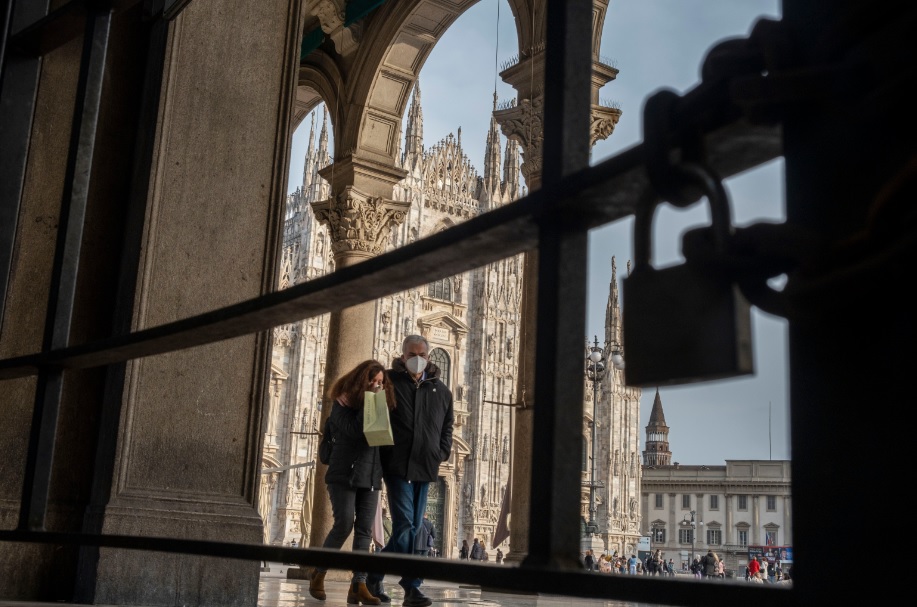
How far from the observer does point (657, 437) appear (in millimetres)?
83875


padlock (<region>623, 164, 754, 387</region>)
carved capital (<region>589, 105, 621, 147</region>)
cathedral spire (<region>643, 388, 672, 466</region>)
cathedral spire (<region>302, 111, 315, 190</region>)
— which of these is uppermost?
cathedral spire (<region>302, 111, 315, 190</region>)

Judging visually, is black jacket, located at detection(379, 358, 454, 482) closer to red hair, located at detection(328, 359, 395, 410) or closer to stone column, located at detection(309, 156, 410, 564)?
red hair, located at detection(328, 359, 395, 410)

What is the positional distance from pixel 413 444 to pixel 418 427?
0.28 ft

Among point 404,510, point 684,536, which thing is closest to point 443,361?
point 404,510

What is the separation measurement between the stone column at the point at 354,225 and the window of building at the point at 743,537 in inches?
2218

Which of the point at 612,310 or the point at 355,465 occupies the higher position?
the point at 612,310

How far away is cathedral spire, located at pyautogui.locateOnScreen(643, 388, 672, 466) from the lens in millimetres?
82625

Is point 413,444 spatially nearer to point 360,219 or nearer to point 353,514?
point 353,514

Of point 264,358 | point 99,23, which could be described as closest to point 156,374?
point 264,358

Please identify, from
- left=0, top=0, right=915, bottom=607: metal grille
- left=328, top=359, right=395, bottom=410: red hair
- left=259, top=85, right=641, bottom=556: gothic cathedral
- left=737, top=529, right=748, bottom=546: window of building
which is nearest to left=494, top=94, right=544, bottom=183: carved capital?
left=328, top=359, right=395, bottom=410: red hair

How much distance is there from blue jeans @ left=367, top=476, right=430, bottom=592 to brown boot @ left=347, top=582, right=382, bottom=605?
0.18 ft

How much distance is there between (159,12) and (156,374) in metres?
1.12

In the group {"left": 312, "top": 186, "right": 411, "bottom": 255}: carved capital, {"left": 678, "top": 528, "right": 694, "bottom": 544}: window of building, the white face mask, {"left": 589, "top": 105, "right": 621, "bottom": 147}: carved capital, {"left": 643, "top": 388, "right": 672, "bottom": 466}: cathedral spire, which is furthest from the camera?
{"left": 643, "top": 388, "right": 672, "bottom": 466}: cathedral spire

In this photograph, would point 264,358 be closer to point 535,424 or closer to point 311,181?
point 535,424
